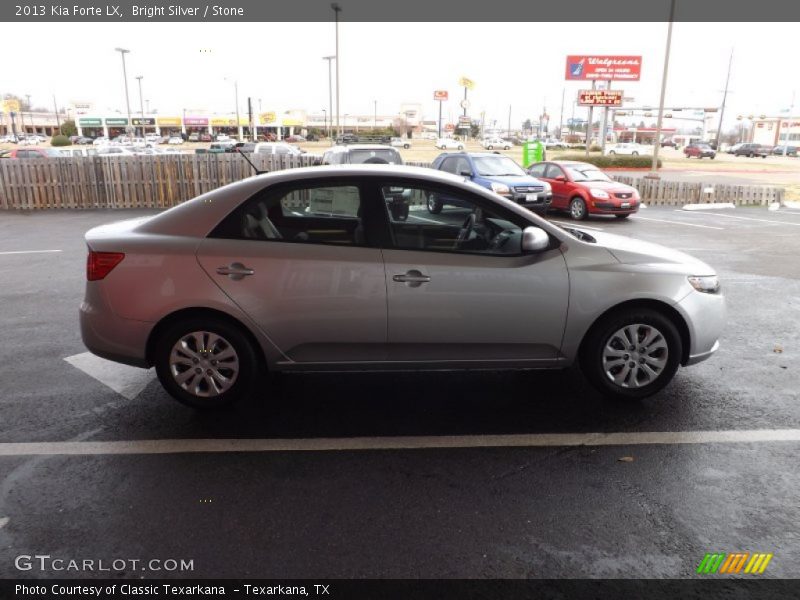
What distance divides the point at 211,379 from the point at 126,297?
81 cm

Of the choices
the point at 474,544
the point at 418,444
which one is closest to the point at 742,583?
the point at 474,544

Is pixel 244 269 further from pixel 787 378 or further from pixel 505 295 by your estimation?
pixel 787 378

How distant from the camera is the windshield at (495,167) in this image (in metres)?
15.9

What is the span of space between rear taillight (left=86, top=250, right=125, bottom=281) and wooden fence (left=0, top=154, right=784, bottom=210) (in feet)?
49.8

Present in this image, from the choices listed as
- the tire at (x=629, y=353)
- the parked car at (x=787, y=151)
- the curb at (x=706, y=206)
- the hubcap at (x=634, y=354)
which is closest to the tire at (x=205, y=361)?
the tire at (x=629, y=353)

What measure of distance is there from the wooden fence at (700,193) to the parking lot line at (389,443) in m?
18.4

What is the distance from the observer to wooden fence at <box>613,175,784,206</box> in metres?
20.7

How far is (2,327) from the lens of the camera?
20.6ft

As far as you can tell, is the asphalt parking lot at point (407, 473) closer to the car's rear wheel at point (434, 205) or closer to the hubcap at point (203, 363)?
the hubcap at point (203, 363)

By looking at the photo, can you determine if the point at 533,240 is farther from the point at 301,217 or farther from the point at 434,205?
the point at 301,217

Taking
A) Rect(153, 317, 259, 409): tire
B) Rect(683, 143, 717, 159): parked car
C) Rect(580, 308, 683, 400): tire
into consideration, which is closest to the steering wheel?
Rect(580, 308, 683, 400): tire

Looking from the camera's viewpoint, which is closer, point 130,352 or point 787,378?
point 130,352

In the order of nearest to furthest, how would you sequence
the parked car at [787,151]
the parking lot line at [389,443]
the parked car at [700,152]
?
1. the parking lot line at [389,443]
2. the parked car at [700,152]
3. the parked car at [787,151]

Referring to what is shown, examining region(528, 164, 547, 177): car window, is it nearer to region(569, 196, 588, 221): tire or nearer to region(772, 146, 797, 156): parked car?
region(569, 196, 588, 221): tire
